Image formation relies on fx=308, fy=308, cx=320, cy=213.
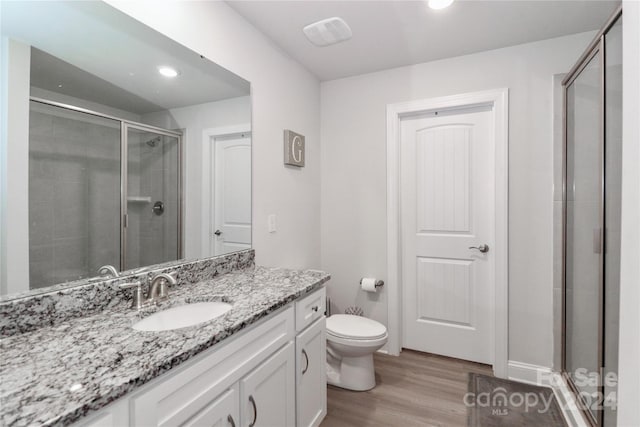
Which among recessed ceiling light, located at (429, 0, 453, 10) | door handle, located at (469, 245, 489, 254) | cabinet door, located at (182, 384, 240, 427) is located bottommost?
cabinet door, located at (182, 384, 240, 427)

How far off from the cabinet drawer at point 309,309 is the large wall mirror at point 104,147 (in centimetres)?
59

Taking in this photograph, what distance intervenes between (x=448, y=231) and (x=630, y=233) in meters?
1.42

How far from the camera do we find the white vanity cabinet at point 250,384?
78 cm

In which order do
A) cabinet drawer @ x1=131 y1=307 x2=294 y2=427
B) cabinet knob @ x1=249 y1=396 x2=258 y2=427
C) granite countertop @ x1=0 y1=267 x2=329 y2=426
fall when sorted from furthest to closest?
cabinet knob @ x1=249 y1=396 x2=258 y2=427, cabinet drawer @ x1=131 y1=307 x2=294 y2=427, granite countertop @ x1=0 y1=267 x2=329 y2=426

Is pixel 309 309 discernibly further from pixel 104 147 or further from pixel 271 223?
pixel 104 147

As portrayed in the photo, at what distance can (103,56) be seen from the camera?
124 cm

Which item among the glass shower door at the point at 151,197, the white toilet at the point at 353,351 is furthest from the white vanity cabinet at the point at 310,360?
the glass shower door at the point at 151,197

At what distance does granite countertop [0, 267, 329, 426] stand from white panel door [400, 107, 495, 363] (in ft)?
5.44

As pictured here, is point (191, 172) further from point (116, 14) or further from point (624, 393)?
point (624, 393)

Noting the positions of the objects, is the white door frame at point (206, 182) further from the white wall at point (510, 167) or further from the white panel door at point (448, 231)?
the white panel door at point (448, 231)

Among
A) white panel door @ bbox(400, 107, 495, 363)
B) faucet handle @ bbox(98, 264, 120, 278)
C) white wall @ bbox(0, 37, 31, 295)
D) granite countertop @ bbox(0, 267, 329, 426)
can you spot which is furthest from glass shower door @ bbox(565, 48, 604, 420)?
white wall @ bbox(0, 37, 31, 295)

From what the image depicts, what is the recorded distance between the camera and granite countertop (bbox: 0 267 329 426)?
2.01ft

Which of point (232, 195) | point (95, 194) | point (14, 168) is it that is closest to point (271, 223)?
point (232, 195)

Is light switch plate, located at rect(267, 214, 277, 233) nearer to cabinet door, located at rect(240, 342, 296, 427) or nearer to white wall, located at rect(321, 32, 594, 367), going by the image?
white wall, located at rect(321, 32, 594, 367)
